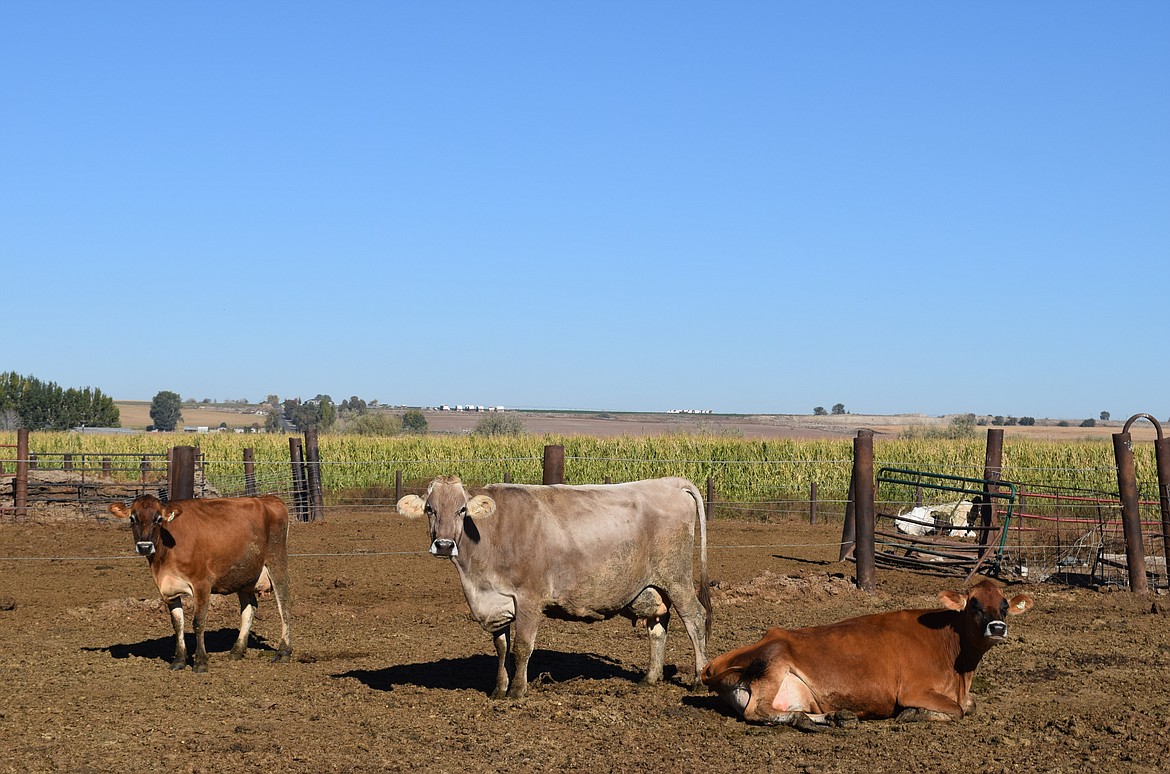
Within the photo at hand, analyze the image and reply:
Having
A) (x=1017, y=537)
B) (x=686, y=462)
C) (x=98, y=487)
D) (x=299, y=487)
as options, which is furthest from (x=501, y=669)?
(x=686, y=462)

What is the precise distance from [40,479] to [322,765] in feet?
72.5

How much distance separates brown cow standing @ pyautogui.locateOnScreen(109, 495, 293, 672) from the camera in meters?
9.09

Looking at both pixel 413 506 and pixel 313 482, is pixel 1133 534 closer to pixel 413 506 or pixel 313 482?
pixel 413 506

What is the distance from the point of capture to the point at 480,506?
7887 mm

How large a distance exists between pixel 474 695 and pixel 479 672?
97 centimetres

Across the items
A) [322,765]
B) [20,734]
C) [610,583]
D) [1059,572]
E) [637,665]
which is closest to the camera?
[322,765]

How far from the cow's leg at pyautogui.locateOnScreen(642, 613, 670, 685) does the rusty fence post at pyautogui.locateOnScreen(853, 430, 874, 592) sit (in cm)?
547

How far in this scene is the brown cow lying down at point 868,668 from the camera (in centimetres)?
728

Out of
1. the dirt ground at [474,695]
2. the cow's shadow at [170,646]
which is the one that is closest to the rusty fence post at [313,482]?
the dirt ground at [474,695]

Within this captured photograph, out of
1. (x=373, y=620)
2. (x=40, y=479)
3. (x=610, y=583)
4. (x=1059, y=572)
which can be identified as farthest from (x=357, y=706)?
(x=40, y=479)

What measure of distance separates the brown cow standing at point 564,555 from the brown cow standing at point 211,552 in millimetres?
2330

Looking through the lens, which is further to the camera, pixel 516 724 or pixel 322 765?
pixel 516 724

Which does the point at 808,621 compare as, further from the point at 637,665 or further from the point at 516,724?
the point at 516,724

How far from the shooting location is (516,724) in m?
7.36
